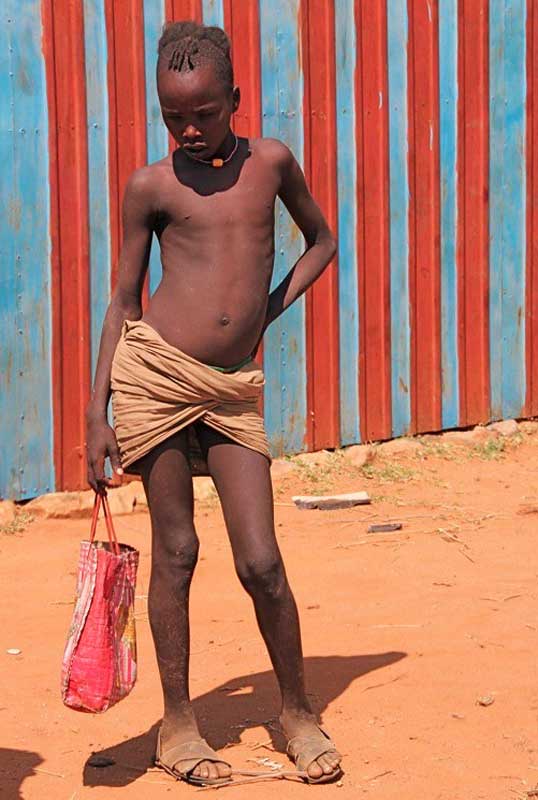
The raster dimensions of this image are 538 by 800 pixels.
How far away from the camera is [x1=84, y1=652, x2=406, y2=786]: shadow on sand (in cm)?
432

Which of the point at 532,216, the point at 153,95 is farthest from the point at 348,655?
the point at 532,216

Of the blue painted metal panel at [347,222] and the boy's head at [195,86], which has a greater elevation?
the boy's head at [195,86]

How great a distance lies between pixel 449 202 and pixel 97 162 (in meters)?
2.45

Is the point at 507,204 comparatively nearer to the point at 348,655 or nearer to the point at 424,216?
the point at 424,216

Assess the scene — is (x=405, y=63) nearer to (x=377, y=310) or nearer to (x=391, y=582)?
(x=377, y=310)

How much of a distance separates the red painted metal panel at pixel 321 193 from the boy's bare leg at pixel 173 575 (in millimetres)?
3934

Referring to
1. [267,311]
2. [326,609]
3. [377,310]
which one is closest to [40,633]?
[326,609]

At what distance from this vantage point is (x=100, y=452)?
4254 millimetres

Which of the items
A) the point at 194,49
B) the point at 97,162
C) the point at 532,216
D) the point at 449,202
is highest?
the point at 194,49

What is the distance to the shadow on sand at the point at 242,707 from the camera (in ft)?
14.2

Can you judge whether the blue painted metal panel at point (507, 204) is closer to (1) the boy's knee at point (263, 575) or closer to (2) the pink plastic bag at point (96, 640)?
(1) the boy's knee at point (263, 575)

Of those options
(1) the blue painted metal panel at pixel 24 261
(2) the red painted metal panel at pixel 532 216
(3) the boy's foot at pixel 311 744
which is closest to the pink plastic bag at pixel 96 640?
(3) the boy's foot at pixel 311 744

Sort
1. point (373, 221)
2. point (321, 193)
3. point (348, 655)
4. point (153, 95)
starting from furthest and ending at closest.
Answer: point (373, 221) < point (321, 193) < point (153, 95) < point (348, 655)

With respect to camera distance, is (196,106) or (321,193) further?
(321,193)
